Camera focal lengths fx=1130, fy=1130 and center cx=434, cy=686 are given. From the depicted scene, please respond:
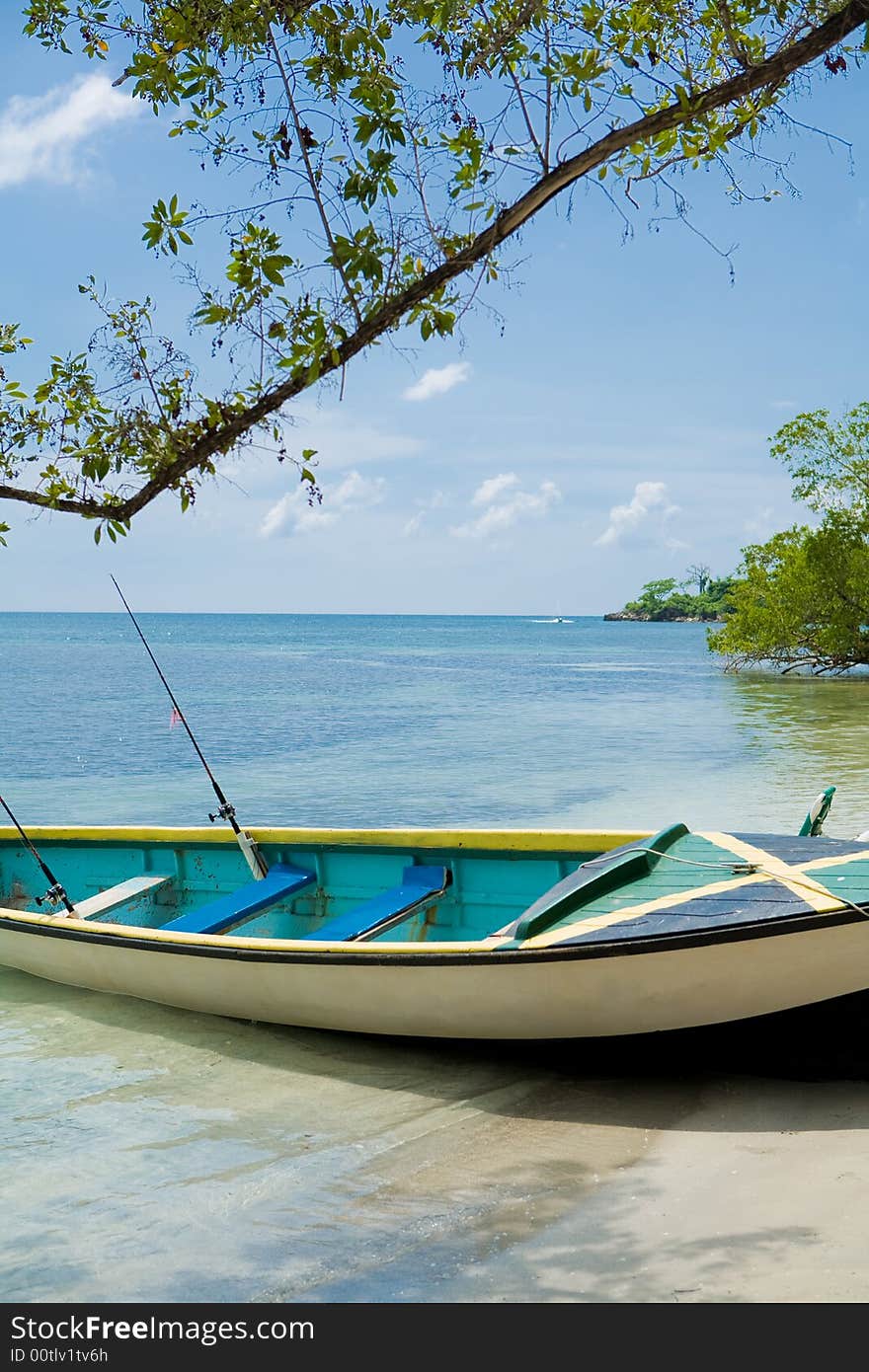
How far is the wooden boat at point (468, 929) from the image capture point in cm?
492

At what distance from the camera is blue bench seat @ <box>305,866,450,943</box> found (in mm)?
6469

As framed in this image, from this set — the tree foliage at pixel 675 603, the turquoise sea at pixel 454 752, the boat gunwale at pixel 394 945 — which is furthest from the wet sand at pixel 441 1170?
the tree foliage at pixel 675 603

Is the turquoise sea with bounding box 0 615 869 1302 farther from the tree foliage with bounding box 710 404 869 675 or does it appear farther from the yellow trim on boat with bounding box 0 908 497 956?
the tree foliage with bounding box 710 404 869 675

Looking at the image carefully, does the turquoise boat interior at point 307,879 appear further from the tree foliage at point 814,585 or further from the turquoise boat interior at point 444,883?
the tree foliage at point 814,585

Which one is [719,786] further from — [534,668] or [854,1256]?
[534,668]

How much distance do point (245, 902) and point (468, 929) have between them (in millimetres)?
1441

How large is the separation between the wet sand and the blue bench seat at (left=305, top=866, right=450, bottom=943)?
59 centimetres

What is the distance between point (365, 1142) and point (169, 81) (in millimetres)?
4473

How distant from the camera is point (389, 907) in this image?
683 cm

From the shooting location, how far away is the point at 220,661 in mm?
80000

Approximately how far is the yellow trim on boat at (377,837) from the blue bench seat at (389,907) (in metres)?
0.20

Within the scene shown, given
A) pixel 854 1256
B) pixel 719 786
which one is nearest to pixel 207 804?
pixel 719 786

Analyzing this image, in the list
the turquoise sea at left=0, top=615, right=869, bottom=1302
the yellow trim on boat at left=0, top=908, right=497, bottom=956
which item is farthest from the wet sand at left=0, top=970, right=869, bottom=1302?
the yellow trim on boat at left=0, top=908, right=497, bottom=956
